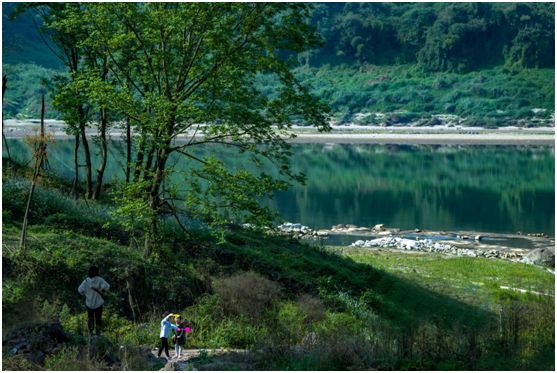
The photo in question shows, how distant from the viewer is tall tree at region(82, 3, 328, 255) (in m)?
16.5

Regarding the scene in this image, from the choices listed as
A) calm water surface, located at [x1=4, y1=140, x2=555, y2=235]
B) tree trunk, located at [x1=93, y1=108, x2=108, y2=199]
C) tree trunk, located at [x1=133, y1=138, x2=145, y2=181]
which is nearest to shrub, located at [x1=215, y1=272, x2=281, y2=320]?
tree trunk, located at [x1=133, y1=138, x2=145, y2=181]

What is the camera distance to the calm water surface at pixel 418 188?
45.7m

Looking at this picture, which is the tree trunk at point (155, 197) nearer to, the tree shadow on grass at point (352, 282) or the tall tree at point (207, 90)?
the tall tree at point (207, 90)

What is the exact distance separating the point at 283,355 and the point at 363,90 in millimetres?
160080

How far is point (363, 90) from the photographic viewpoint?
6644 inches

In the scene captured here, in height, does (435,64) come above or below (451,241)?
above

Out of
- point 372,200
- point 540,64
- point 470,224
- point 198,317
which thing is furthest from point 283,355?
point 540,64

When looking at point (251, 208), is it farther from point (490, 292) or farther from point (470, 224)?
point (470, 224)

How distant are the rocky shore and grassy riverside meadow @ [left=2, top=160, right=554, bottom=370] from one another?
976 centimetres

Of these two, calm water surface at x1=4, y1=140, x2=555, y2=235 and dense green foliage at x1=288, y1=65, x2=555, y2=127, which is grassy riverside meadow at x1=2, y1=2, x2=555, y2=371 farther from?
dense green foliage at x1=288, y1=65, x2=555, y2=127

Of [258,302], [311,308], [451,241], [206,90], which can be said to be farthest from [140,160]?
[451,241]

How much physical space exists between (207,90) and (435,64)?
173m

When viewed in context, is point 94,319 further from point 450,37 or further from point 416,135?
point 450,37

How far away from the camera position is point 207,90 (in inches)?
684
